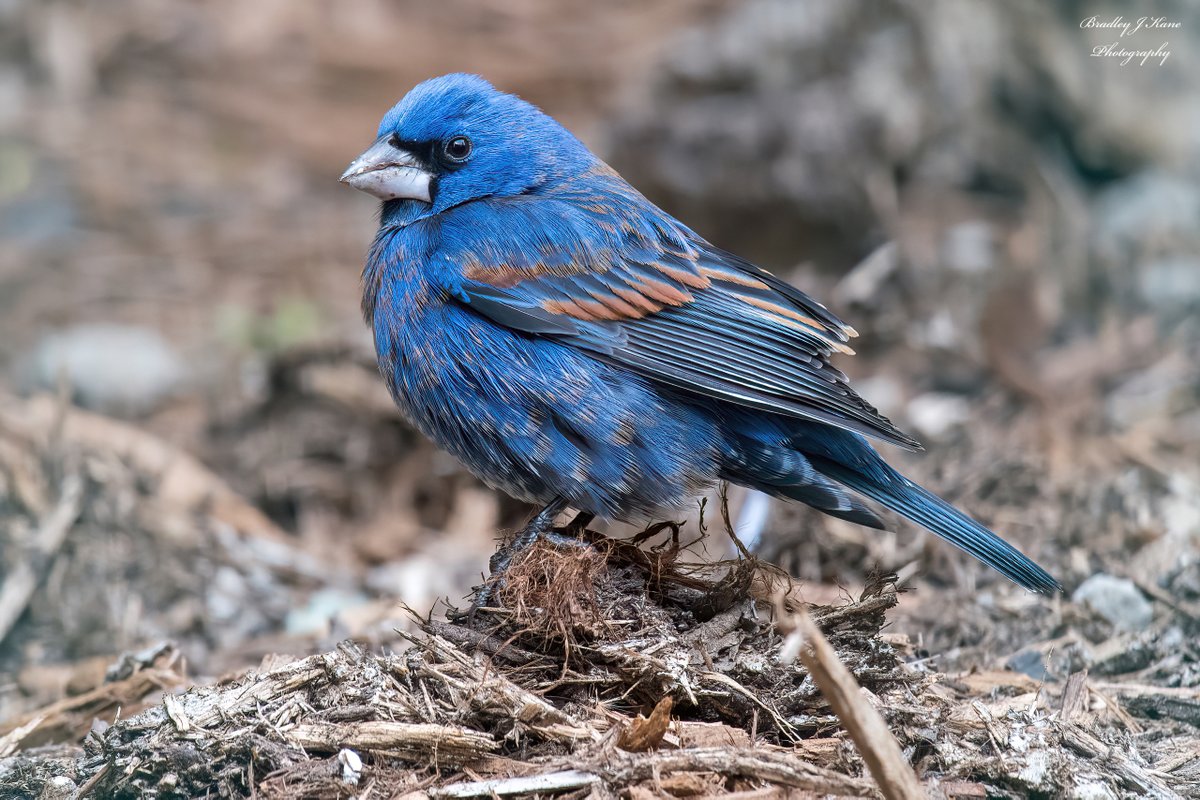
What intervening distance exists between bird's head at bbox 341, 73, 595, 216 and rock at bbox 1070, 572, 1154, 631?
2.32 meters

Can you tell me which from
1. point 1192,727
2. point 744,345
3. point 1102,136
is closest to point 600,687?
point 744,345

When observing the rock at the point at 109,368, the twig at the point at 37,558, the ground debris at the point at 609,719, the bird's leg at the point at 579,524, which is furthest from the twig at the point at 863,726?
the rock at the point at 109,368

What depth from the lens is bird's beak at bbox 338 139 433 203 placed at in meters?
4.14

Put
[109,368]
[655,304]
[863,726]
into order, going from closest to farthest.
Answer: [863,726]
[655,304]
[109,368]

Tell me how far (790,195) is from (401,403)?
3.92 metres

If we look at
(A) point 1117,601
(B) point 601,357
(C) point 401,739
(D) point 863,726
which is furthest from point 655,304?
(A) point 1117,601

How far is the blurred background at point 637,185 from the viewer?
480cm

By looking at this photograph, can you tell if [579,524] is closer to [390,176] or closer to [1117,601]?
[390,176]

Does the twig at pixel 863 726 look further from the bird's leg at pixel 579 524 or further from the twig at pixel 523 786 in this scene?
the bird's leg at pixel 579 524

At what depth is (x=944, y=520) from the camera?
374 centimetres

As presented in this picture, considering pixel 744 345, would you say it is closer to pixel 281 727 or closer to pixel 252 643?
pixel 281 727

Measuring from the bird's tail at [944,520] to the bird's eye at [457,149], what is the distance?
1.53 meters

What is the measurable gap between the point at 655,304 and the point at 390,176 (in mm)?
1000

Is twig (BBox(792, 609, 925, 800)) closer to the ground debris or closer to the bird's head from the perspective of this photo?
the ground debris
